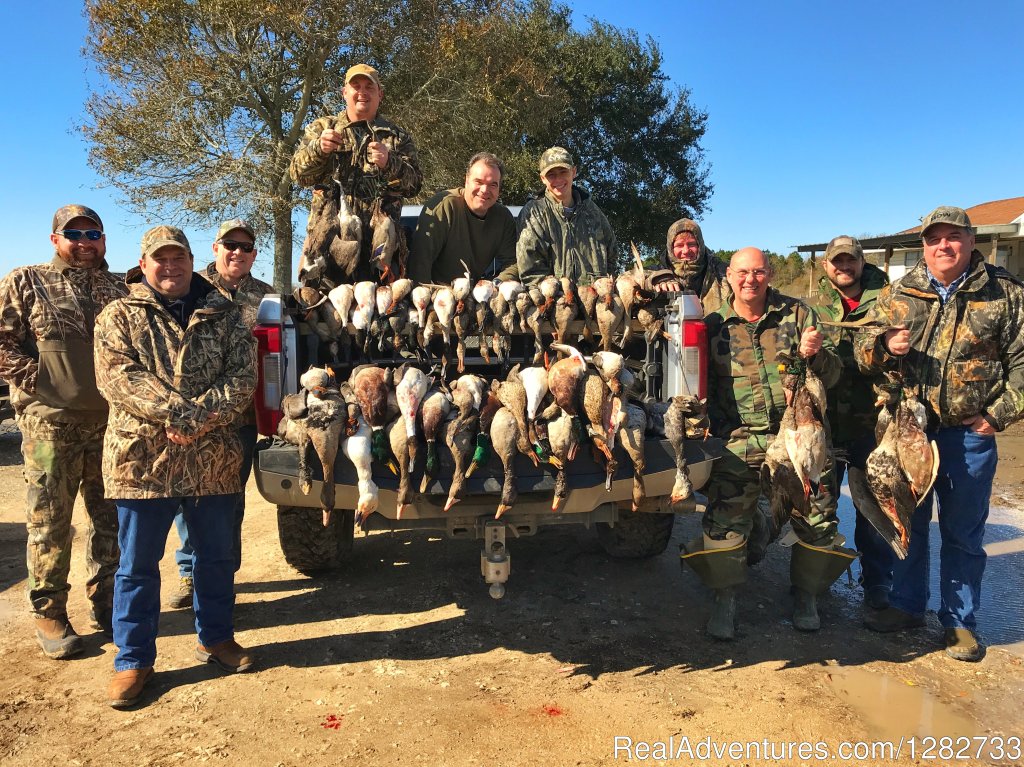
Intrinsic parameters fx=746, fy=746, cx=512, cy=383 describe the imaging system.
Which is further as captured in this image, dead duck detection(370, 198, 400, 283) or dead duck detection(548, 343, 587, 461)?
dead duck detection(370, 198, 400, 283)

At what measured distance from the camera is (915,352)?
4.32 m

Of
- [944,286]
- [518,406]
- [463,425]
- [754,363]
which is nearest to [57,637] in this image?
[463,425]

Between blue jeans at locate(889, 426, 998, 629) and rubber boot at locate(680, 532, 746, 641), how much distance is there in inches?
41.8

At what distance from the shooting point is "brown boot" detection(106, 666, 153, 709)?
360 cm

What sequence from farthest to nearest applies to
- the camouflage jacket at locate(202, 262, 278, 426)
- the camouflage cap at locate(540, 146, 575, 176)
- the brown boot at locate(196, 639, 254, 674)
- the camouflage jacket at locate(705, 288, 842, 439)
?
the camouflage cap at locate(540, 146, 575, 176) < the camouflage jacket at locate(202, 262, 278, 426) < the camouflage jacket at locate(705, 288, 842, 439) < the brown boot at locate(196, 639, 254, 674)

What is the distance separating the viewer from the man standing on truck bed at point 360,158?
5.12 meters

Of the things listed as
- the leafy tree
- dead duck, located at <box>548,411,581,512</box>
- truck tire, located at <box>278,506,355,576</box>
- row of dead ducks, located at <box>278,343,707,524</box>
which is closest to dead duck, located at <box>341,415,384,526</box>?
row of dead ducks, located at <box>278,343,707,524</box>

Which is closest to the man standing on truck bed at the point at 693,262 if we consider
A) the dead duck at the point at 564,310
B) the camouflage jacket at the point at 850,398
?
the camouflage jacket at the point at 850,398

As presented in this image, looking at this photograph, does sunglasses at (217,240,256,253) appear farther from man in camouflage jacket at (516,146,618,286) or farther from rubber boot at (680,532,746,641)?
rubber boot at (680,532,746,641)

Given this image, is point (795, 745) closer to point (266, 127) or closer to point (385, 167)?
point (385, 167)

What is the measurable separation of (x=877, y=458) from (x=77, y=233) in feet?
15.5

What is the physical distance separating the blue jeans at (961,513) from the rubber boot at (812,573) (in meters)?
0.48

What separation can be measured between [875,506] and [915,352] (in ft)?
3.03

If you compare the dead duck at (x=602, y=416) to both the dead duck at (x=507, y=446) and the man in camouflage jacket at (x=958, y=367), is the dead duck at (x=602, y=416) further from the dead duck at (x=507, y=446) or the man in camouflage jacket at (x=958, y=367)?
the man in camouflage jacket at (x=958, y=367)
